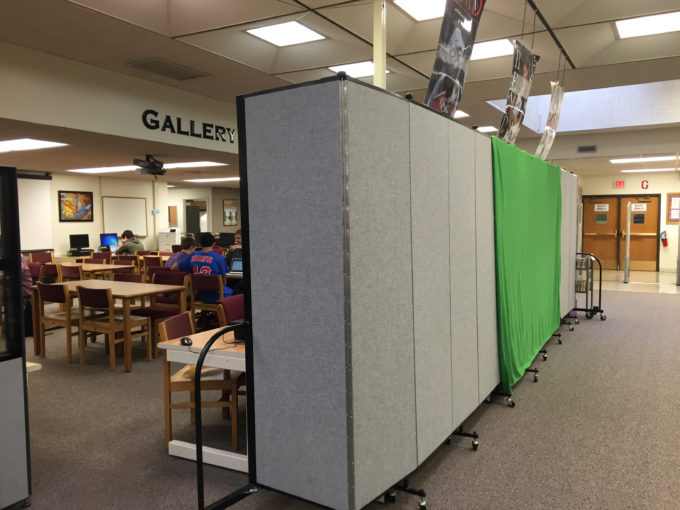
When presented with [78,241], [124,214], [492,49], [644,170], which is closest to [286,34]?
[492,49]

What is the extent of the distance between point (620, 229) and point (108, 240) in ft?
44.3

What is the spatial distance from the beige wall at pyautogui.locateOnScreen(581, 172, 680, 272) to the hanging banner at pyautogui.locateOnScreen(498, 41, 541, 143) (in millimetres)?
11134

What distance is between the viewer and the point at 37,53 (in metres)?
5.12

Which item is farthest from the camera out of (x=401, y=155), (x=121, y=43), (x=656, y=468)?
(x=121, y=43)

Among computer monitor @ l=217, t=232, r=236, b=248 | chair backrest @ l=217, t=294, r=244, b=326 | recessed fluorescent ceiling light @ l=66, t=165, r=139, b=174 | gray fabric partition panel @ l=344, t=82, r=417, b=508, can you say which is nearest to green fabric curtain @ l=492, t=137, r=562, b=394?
gray fabric partition panel @ l=344, t=82, r=417, b=508

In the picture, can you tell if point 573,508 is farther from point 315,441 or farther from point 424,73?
point 424,73

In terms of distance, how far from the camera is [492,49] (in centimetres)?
542

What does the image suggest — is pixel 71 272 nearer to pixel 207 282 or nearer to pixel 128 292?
pixel 207 282

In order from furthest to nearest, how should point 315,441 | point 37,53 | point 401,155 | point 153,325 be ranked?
point 153,325, point 37,53, point 401,155, point 315,441

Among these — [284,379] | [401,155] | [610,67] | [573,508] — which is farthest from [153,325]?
[610,67]

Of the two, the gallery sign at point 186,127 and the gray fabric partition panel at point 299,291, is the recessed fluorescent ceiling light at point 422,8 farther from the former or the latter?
the gallery sign at point 186,127

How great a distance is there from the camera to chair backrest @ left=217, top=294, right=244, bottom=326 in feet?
12.1

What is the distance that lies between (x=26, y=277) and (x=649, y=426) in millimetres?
4627

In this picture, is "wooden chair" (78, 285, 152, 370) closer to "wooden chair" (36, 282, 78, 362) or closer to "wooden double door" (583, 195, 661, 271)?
"wooden chair" (36, 282, 78, 362)
